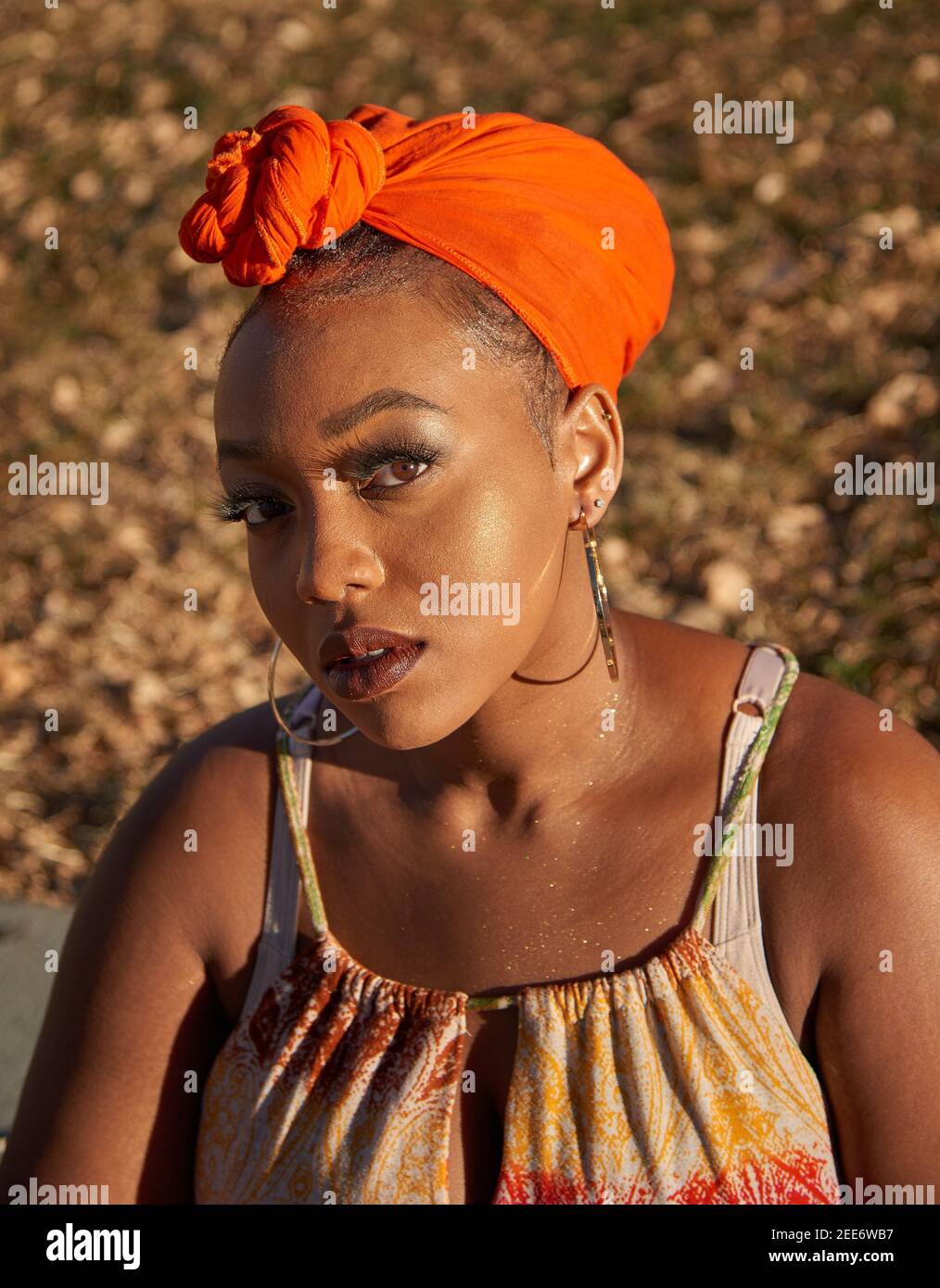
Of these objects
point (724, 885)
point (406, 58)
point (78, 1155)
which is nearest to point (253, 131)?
point (724, 885)

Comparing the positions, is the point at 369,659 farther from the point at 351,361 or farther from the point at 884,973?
the point at 884,973

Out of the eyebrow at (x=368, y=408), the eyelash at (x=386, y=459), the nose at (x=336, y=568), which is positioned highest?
the eyebrow at (x=368, y=408)

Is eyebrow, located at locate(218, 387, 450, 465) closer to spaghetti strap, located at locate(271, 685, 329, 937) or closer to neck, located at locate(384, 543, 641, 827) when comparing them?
neck, located at locate(384, 543, 641, 827)

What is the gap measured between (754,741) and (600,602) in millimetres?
303

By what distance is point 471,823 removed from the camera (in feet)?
7.54

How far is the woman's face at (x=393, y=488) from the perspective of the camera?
187 centimetres

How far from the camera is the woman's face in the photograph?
1.87 meters

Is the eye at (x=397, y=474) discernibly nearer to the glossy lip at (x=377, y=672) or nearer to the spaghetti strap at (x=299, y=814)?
the glossy lip at (x=377, y=672)

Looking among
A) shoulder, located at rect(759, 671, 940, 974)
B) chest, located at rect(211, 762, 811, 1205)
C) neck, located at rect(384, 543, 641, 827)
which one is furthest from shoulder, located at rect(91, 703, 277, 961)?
shoulder, located at rect(759, 671, 940, 974)

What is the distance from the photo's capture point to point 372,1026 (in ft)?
7.39

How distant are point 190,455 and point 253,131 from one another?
379cm

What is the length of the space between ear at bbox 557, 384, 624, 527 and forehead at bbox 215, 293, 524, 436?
159 mm

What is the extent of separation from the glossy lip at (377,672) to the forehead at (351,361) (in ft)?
1.02

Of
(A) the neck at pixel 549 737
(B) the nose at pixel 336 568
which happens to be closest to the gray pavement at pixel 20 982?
(A) the neck at pixel 549 737
